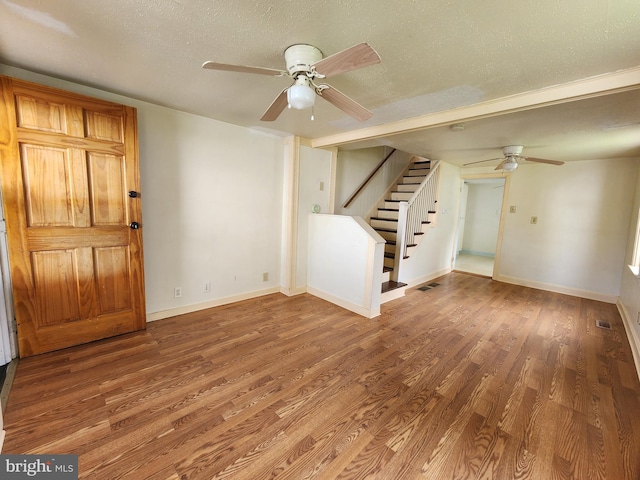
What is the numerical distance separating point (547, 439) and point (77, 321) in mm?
3658

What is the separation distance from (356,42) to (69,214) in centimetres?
264

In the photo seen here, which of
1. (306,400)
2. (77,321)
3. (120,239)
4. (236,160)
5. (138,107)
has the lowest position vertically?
(306,400)

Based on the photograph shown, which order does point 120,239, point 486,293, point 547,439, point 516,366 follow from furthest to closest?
point 486,293
point 120,239
point 516,366
point 547,439

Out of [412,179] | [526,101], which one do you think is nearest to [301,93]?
[526,101]

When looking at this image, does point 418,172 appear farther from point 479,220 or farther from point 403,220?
point 479,220

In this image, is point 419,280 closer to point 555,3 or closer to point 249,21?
point 555,3

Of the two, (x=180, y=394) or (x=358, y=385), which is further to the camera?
(x=358, y=385)

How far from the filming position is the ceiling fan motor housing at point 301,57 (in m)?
1.55

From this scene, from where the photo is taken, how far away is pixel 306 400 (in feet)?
5.99

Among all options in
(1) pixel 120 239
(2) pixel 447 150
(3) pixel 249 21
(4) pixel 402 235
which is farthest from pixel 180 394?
(2) pixel 447 150

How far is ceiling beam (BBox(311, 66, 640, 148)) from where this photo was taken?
5.61ft

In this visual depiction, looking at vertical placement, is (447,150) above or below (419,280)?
above

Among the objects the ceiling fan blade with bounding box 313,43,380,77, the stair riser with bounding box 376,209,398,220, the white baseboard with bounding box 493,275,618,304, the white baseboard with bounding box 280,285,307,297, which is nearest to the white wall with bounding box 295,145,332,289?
the white baseboard with bounding box 280,285,307,297
